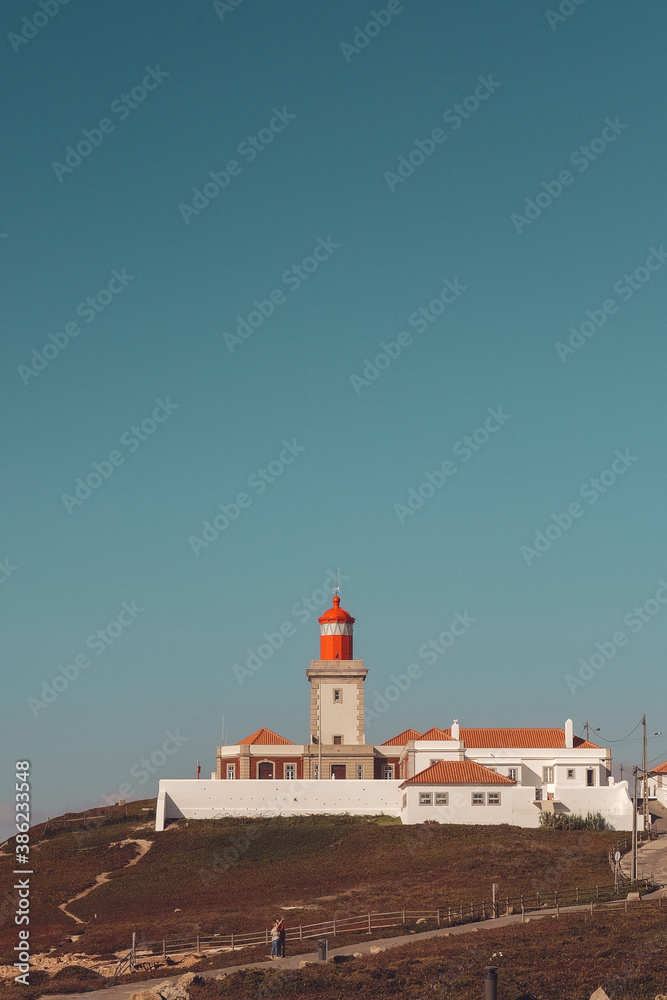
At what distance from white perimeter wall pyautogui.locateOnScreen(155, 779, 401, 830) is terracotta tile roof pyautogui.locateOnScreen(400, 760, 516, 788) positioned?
3.40 m

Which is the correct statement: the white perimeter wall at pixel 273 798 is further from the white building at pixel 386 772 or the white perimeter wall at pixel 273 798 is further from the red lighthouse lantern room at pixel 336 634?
the red lighthouse lantern room at pixel 336 634

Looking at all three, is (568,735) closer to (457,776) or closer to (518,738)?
(518,738)

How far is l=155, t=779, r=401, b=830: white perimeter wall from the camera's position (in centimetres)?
7256

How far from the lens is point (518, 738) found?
8112 centimetres

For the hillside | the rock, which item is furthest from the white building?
the rock

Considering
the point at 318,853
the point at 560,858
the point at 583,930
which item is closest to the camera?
the point at 583,930

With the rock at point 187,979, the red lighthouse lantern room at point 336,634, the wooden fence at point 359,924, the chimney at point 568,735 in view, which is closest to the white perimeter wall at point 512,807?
the chimney at point 568,735

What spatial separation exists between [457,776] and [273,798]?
12.6m

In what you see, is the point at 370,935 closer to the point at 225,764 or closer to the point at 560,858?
the point at 560,858

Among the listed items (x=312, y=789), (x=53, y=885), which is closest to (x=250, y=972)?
(x=53, y=885)

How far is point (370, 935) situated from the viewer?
37531 mm

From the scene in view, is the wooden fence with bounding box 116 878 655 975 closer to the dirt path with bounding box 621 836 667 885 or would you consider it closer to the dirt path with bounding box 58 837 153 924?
the dirt path with bounding box 621 836 667 885

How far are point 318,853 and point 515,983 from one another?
37.7m

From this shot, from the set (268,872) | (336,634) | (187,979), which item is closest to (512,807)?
(268,872)
